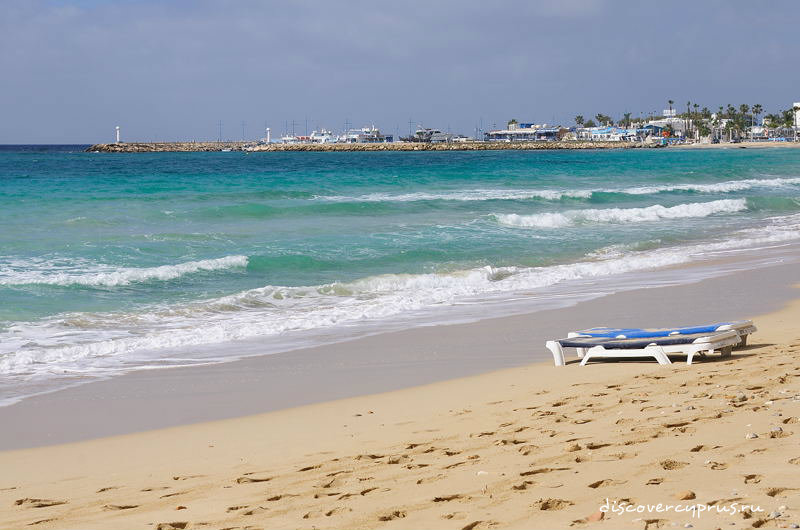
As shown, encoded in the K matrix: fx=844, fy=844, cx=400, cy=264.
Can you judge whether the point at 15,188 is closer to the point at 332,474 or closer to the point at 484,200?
the point at 484,200

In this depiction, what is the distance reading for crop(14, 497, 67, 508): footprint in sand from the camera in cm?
511

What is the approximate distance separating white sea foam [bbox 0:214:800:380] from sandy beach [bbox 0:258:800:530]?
96.1 inches

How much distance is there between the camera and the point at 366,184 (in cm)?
A: 4666

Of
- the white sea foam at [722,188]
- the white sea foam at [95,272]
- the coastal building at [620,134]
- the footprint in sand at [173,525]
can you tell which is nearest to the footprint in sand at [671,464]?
the footprint in sand at [173,525]

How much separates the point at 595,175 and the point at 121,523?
5604cm

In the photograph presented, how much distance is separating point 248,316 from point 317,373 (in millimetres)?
3819

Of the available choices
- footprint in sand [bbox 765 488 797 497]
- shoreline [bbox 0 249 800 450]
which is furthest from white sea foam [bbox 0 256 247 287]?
footprint in sand [bbox 765 488 797 497]

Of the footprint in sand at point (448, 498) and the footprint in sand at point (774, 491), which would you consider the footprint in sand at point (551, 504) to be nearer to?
the footprint in sand at point (448, 498)

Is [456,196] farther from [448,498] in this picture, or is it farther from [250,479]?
[448,498]

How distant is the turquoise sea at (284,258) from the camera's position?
10.9 m

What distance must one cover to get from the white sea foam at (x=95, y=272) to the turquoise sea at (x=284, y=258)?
0.06m

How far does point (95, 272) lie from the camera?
16281 millimetres

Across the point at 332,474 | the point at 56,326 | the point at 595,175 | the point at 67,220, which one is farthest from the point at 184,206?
the point at 595,175

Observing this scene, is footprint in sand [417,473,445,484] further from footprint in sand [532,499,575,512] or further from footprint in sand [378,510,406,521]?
footprint in sand [532,499,575,512]
